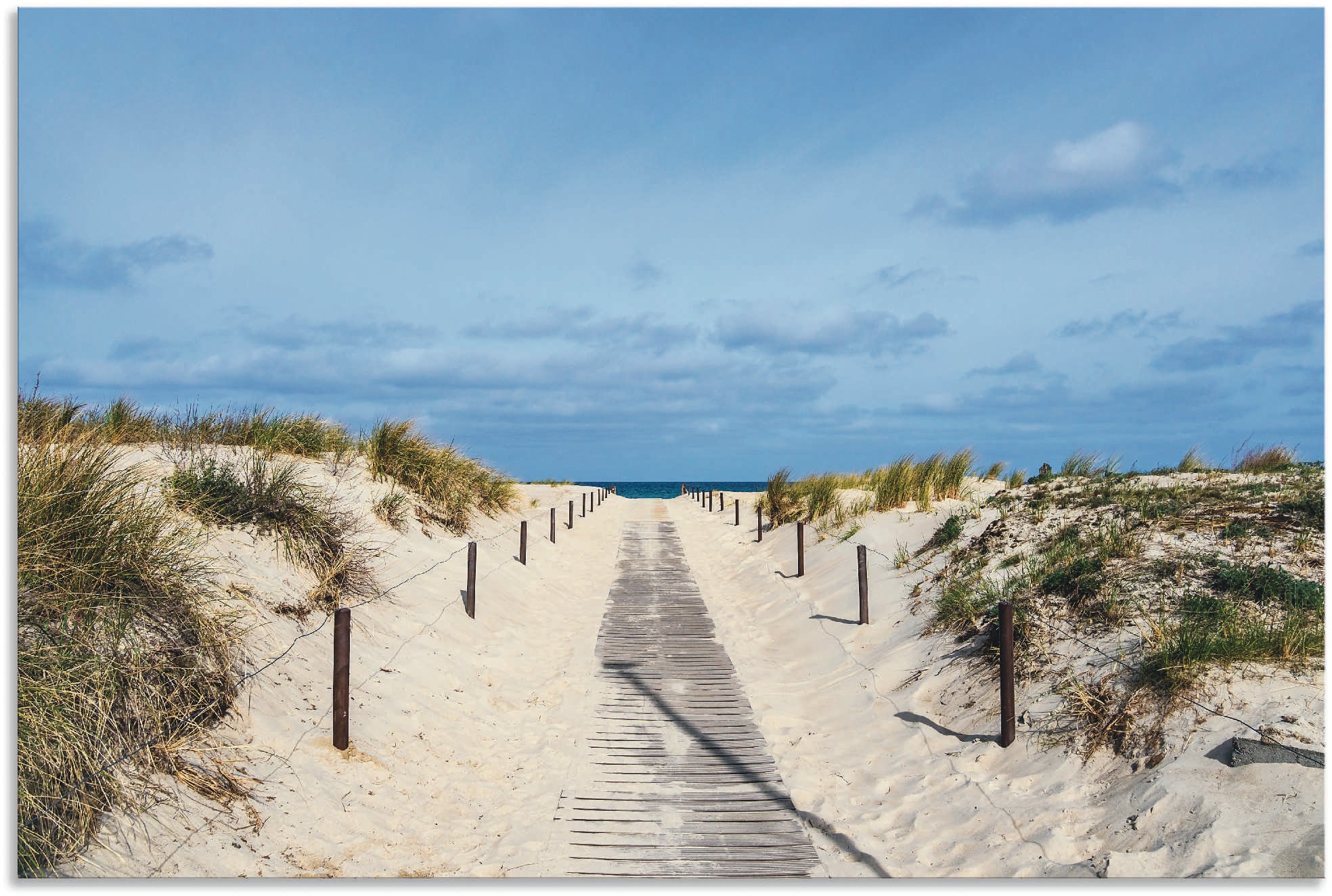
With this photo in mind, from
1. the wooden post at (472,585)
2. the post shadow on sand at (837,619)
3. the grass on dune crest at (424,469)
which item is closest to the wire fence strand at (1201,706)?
the post shadow on sand at (837,619)

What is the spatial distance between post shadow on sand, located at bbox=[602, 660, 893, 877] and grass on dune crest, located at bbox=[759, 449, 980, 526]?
8.66 metres

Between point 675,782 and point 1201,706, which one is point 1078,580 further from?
point 675,782

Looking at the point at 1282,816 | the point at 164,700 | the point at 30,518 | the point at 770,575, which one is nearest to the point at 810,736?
the point at 1282,816

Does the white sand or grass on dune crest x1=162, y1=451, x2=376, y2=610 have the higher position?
grass on dune crest x1=162, y1=451, x2=376, y2=610

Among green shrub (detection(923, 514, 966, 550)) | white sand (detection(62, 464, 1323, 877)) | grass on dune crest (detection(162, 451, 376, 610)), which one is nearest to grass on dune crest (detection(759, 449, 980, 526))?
green shrub (detection(923, 514, 966, 550))

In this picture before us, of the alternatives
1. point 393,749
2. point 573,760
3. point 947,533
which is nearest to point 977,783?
point 573,760

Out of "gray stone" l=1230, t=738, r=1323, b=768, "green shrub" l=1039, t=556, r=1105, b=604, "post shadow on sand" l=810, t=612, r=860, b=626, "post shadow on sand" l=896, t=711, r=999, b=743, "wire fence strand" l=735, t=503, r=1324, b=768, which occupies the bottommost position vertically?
"post shadow on sand" l=896, t=711, r=999, b=743

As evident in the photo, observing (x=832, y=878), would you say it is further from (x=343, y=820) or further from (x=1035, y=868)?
(x=343, y=820)

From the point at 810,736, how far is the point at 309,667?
441cm

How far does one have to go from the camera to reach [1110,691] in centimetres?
562

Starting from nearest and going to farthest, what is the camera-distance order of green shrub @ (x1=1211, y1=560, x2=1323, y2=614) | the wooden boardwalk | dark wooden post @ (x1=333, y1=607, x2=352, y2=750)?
the wooden boardwalk < dark wooden post @ (x1=333, y1=607, x2=352, y2=750) < green shrub @ (x1=1211, y1=560, x2=1323, y2=614)

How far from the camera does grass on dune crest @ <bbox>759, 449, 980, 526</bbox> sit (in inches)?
682

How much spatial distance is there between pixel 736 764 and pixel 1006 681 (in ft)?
7.05

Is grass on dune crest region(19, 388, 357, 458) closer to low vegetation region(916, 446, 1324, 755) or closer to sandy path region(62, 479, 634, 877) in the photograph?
sandy path region(62, 479, 634, 877)
